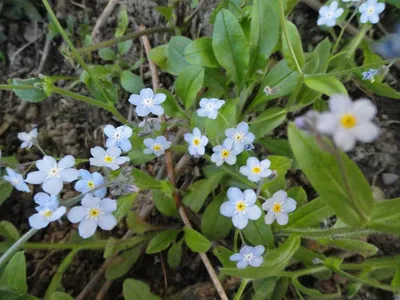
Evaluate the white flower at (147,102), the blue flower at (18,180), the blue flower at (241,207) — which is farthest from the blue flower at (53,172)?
the blue flower at (241,207)

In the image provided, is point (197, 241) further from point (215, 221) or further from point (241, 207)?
point (241, 207)

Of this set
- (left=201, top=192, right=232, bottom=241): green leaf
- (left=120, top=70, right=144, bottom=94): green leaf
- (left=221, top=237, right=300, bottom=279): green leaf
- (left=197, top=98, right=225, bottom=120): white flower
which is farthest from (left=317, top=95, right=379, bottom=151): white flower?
(left=120, top=70, right=144, bottom=94): green leaf

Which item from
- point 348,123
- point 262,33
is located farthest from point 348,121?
point 262,33

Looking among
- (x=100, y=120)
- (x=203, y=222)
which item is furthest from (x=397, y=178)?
(x=100, y=120)

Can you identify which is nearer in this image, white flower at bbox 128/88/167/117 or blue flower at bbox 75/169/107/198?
blue flower at bbox 75/169/107/198

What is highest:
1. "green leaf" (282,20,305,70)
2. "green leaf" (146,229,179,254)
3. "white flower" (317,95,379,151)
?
"white flower" (317,95,379,151)

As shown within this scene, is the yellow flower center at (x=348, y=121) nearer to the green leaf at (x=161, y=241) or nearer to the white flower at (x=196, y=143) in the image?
the white flower at (x=196, y=143)

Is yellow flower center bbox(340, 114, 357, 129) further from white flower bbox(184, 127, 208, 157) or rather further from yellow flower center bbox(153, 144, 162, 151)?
yellow flower center bbox(153, 144, 162, 151)
